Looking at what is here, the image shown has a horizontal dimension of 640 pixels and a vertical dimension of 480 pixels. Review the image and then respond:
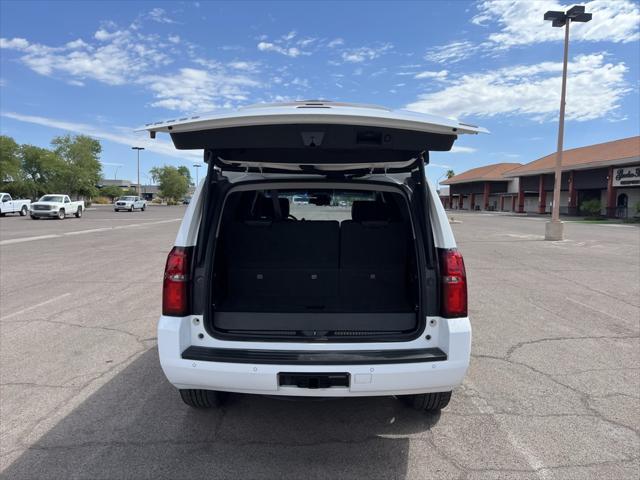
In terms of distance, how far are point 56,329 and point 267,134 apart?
4.57 m

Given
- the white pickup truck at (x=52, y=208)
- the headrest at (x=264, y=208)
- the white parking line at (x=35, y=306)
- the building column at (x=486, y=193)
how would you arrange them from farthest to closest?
the building column at (x=486, y=193) → the white pickup truck at (x=52, y=208) → the white parking line at (x=35, y=306) → the headrest at (x=264, y=208)

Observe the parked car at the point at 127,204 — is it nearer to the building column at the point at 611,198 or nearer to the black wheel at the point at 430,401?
the building column at the point at 611,198

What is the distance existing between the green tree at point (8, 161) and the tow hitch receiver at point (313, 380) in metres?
62.2

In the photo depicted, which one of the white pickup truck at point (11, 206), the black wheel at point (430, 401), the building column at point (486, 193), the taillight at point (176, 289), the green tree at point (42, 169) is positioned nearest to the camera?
the taillight at point (176, 289)

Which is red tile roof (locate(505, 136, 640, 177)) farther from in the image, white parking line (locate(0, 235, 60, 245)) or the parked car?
the parked car

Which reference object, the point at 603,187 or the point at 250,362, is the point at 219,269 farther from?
the point at 603,187

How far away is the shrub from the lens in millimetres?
45844

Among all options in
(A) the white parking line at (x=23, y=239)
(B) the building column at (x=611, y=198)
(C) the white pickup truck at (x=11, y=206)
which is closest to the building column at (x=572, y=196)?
(B) the building column at (x=611, y=198)

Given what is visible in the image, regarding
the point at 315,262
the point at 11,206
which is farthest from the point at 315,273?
the point at 11,206

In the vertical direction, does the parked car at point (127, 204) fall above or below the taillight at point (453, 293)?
below

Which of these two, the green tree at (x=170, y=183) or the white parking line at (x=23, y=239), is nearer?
the white parking line at (x=23, y=239)

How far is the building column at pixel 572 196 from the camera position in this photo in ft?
165

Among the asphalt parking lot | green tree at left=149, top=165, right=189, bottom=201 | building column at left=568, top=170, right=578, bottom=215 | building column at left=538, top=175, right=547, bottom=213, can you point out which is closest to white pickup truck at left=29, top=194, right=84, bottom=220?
the asphalt parking lot

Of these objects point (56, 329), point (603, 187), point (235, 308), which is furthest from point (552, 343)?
point (603, 187)
